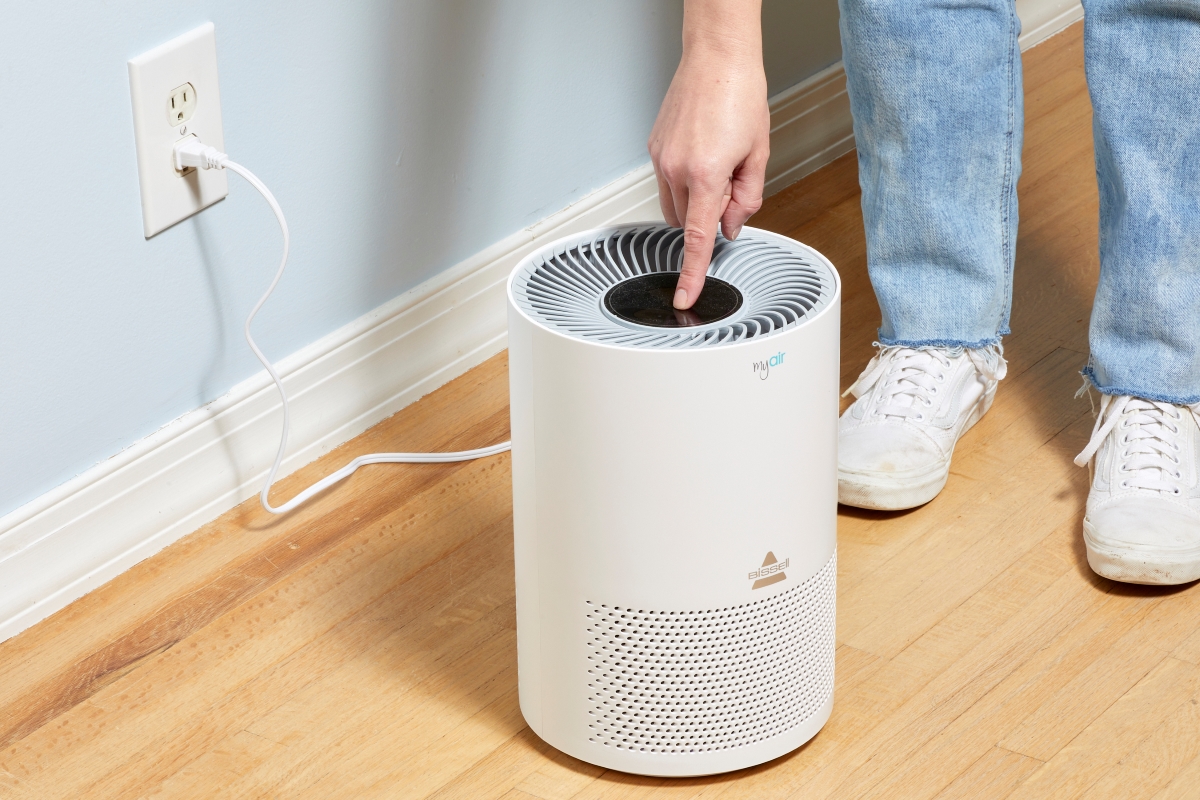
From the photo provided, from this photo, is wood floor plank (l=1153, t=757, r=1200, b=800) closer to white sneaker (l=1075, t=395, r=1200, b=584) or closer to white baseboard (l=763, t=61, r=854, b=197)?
white sneaker (l=1075, t=395, r=1200, b=584)

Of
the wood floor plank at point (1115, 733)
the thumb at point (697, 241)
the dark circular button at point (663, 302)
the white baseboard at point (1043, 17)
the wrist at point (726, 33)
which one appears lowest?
the wood floor plank at point (1115, 733)

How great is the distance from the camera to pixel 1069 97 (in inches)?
86.5

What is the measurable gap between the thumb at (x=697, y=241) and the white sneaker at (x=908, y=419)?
0.45 meters

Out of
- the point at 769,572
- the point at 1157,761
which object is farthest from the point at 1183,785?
the point at 769,572

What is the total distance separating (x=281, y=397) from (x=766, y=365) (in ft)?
2.12

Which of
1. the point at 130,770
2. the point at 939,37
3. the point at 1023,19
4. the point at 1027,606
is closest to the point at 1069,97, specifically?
the point at 1023,19

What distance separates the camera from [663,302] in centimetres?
98

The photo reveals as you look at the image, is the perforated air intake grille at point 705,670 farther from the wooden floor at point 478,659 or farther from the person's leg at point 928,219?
the person's leg at point 928,219

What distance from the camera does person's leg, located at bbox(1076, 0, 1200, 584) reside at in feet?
4.07

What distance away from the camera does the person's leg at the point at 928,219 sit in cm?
133

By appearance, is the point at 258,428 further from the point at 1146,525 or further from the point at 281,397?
the point at 1146,525

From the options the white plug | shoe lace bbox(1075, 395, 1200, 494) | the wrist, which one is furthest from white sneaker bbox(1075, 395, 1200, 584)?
the white plug

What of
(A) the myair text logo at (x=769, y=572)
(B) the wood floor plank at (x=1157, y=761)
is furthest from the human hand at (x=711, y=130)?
(B) the wood floor plank at (x=1157, y=761)

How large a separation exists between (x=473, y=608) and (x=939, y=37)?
0.68 meters
